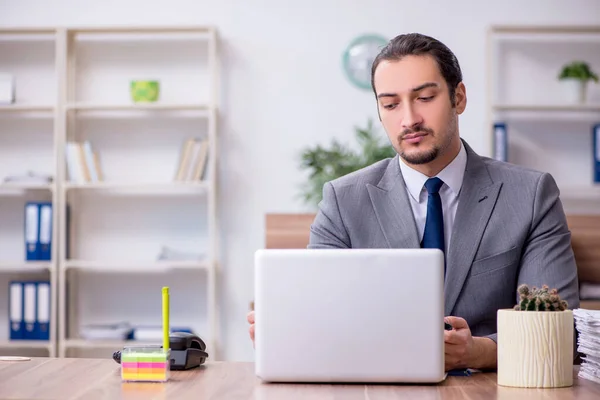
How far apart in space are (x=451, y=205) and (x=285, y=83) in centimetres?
259

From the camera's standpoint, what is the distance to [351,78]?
4.52 metres

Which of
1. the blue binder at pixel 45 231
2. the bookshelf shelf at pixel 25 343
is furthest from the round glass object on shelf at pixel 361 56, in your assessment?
the bookshelf shelf at pixel 25 343

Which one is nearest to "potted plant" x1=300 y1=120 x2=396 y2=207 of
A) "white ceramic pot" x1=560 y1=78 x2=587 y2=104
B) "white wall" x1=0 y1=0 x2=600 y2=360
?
"white wall" x1=0 y1=0 x2=600 y2=360

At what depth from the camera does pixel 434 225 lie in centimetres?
205

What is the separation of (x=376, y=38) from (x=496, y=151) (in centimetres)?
87

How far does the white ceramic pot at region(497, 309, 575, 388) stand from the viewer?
1.45m

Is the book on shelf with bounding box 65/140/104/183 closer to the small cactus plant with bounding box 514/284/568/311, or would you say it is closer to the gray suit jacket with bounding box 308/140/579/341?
the gray suit jacket with bounding box 308/140/579/341

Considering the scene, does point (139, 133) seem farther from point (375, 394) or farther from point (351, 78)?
point (375, 394)

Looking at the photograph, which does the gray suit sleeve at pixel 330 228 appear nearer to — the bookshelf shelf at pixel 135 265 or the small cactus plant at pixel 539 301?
the small cactus plant at pixel 539 301

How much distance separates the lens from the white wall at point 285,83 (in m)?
4.52

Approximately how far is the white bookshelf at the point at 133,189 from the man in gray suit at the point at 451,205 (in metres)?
2.52

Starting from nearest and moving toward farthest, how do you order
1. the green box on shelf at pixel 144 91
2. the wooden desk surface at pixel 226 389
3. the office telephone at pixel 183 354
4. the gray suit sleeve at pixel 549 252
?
the wooden desk surface at pixel 226 389, the office telephone at pixel 183 354, the gray suit sleeve at pixel 549 252, the green box on shelf at pixel 144 91

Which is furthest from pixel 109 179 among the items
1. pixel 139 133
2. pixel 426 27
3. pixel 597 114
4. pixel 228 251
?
pixel 597 114

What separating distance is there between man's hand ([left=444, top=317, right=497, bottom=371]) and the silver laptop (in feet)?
0.43
